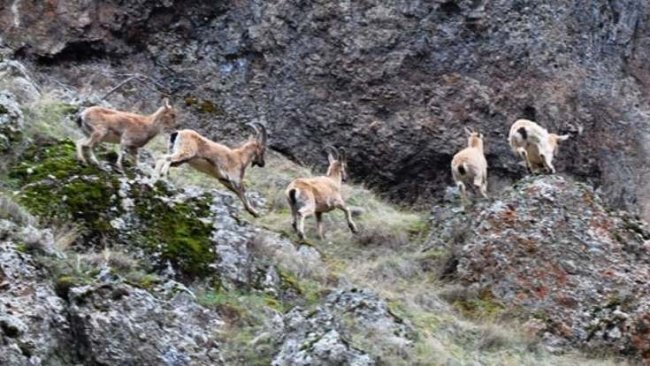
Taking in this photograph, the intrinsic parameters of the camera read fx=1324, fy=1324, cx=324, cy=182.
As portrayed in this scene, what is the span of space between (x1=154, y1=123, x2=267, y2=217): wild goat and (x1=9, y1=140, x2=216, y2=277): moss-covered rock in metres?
1.99

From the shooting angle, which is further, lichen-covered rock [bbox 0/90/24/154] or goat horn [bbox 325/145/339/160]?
goat horn [bbox 325/145/339/160]

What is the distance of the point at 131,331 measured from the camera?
11.7 meters

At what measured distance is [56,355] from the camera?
11289 millimetres

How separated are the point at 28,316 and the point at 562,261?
821 centimetres

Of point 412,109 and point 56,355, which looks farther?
point 412,109

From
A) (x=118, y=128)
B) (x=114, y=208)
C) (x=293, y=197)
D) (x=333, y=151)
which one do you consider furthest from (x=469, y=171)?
(x=114, y=208)

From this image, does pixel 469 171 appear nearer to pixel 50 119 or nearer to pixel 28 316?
pixel 50 119

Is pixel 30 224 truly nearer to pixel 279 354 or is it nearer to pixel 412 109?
pixel 279 354

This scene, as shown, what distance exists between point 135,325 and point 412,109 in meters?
13.4

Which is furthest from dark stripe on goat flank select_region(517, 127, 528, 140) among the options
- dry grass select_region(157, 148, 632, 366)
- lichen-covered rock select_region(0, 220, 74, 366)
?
lichen-covered rock select_region(0, 220, 74, 366)

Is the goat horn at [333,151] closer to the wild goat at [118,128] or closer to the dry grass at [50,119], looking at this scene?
the dry grass at [50,119]

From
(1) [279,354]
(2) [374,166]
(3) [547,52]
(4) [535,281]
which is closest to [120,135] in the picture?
(1) [279,354]

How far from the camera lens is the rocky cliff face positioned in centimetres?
2436

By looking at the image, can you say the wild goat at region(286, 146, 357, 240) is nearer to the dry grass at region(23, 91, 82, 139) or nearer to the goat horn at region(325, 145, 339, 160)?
the goat horn at region(325, 145, 339, 160)
